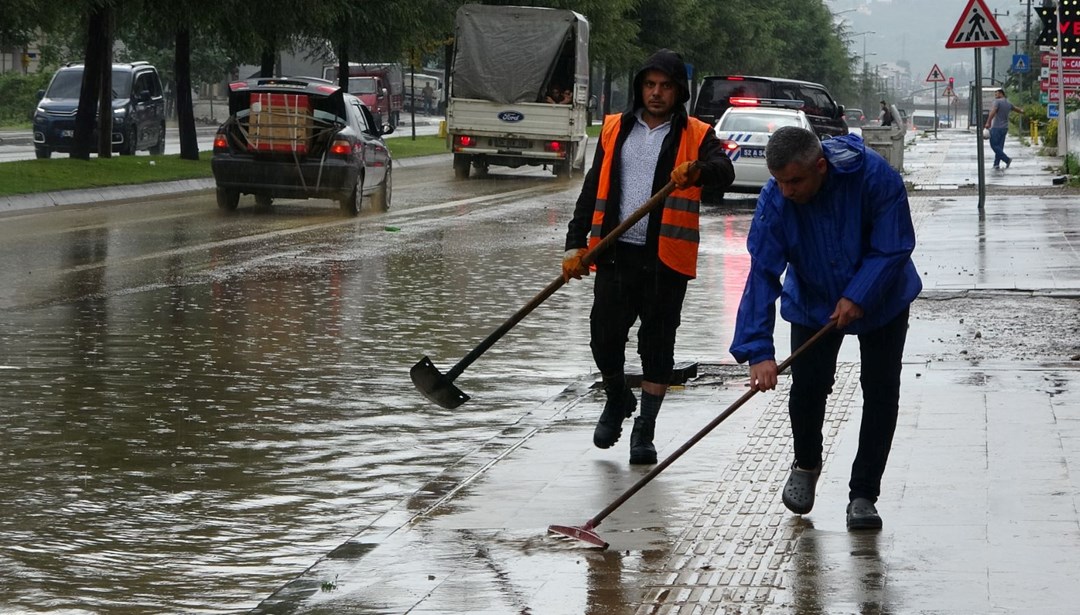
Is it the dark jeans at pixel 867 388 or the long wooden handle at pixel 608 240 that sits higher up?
the long wooden handle at pixel 608 240

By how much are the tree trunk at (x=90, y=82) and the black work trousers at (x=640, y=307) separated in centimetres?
2172

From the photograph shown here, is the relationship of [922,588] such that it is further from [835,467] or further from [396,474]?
[396,474]

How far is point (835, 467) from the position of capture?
23.4ft

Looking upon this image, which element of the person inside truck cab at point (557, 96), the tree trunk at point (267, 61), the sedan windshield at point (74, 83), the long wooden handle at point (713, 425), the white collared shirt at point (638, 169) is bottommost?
the long wooden handle at point (713, 425)

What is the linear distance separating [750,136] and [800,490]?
2004 centimetres

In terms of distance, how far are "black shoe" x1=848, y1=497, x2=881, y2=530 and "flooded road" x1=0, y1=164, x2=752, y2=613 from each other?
1.73 m

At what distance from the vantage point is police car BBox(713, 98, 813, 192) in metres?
25.8

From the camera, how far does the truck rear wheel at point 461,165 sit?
33.5 m

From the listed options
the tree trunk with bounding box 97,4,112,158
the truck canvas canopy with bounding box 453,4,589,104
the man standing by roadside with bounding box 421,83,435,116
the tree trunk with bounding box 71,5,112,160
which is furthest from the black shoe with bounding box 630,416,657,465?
the man standing by roadside with bounding box 421,83,435,116

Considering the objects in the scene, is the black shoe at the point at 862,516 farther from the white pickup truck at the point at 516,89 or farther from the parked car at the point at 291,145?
the white pickup truck at the point at 516,89

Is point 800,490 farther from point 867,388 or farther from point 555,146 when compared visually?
point 555,146

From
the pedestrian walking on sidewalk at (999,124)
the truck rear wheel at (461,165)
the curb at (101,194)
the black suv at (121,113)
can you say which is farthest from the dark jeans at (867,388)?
the pedestrian walking on sidewalk at (999,124)

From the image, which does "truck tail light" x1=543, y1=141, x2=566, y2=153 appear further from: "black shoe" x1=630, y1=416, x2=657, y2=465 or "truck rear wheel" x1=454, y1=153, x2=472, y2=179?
"black shoe" x1=630, y1=416, x2=657, y2=465

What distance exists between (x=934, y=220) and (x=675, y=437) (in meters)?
14.3
